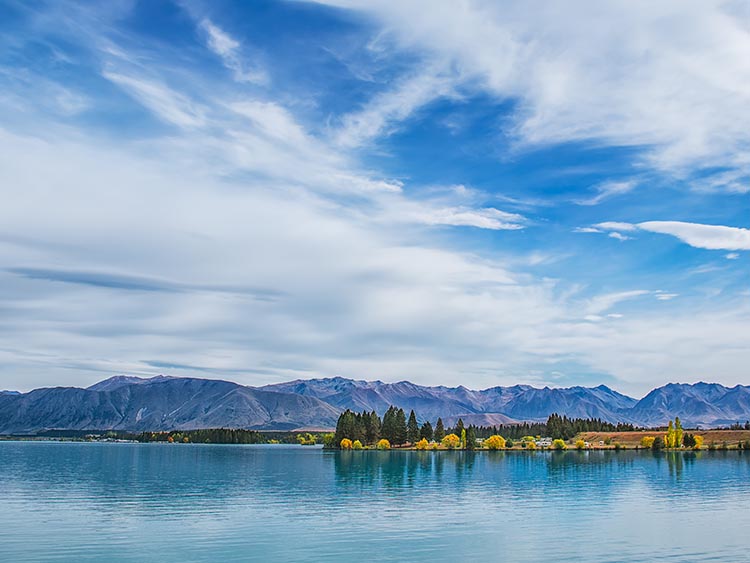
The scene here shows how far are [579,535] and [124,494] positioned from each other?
2883 inches

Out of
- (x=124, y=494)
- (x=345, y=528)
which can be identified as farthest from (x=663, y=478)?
(x=124, y=494)

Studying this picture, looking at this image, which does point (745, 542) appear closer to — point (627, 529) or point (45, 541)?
point (627, 529)

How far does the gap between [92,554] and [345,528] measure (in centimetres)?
2622

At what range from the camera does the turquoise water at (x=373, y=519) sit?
6116 centimetres

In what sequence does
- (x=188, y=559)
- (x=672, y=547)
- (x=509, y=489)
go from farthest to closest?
(x=509, y=489) → (x=672, y=547) → (x=188, y=559)

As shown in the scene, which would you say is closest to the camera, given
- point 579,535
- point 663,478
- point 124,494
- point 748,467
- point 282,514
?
point 579,535

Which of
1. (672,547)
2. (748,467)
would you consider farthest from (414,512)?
(748,467)

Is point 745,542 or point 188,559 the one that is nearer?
point 188,559

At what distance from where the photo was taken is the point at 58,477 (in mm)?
144750

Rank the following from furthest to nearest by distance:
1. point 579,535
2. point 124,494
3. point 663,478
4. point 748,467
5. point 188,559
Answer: point 748,467 < point 663,478 < point 124,494 < point 579,535 < point 188,559

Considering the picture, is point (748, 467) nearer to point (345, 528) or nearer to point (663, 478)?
point (663, 478)

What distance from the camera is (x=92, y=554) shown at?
59.7 m

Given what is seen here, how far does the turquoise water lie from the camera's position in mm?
61156

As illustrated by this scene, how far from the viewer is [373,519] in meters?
80.1
